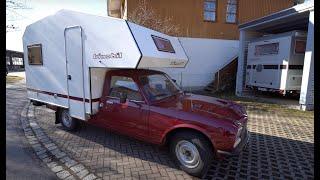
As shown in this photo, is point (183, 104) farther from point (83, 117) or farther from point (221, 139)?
point (83, 117)

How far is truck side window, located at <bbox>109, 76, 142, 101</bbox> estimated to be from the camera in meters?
4.81

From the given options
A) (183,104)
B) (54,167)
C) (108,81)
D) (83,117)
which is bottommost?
(54,167)

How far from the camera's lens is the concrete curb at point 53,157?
4.19m

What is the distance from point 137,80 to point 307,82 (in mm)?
7450

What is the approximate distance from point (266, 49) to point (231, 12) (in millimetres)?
7166

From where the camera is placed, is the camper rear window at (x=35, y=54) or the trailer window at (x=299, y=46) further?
the trailer window at (x=299, y=46)

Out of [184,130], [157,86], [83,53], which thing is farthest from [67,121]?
[184,130]

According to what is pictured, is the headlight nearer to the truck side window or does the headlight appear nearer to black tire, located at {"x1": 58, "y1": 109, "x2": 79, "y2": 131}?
the truck side window

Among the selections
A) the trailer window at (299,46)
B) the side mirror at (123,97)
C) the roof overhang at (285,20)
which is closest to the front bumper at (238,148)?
the side mirror at (123,97)

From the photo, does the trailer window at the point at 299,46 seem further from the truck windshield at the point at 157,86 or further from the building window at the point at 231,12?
the building window at the point at 231,12

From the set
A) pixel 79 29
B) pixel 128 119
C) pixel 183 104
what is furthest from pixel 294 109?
pixel 79 29

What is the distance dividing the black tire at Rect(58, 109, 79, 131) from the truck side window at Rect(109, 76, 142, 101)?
178cm

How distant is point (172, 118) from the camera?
4230 millimetres

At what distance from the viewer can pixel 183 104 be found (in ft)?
15.1
